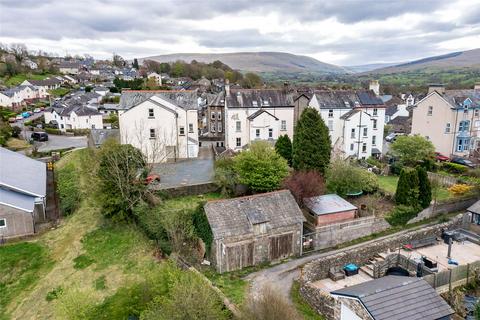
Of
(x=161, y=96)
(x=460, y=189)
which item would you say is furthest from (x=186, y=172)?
(x=460, y=189)

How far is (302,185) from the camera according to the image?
29000mm

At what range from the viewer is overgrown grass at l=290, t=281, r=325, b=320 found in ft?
62.9

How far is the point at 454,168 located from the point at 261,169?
25.8 meters

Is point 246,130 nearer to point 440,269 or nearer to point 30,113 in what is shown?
point 440,269

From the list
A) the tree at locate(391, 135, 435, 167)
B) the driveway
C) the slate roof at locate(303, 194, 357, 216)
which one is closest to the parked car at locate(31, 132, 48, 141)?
the driveway

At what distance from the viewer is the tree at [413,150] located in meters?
39.8

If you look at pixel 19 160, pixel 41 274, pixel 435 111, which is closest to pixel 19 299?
pixel 41 274

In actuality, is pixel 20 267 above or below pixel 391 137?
below

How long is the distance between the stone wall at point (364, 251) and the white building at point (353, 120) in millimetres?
17427

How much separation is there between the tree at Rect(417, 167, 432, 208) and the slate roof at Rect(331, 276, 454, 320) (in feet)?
49.1

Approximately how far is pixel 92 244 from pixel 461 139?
1776 inches

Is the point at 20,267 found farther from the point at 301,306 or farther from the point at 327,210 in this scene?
the point at 327,210

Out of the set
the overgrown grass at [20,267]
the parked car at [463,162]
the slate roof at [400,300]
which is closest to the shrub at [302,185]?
the slate roof at [400,300]

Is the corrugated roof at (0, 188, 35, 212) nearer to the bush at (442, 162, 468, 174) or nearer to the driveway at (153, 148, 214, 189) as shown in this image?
the driveway at (153, 148, 214, 189)
